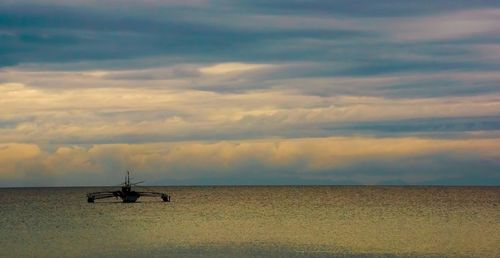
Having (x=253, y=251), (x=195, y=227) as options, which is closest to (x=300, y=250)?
(x=253, y=251)

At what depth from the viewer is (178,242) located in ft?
260

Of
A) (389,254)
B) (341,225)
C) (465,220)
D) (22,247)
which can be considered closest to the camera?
(389,254)

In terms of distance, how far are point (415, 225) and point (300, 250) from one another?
3927cm

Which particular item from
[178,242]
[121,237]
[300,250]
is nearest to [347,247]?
[300,250]

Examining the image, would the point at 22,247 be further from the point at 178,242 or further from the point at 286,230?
the point at 286,230

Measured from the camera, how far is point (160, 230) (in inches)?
3757

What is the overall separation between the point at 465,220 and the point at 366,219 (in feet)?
47.7

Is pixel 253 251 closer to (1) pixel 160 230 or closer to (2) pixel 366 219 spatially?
(1) pixel 160 230

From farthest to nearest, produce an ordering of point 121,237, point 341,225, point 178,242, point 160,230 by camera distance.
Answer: point 341,225 < point 160,230 < point 121,237 < point 178,242

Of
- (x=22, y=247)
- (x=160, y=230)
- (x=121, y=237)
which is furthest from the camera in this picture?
(x=160, y=230)

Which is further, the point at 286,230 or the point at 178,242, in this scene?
the point at 286,230

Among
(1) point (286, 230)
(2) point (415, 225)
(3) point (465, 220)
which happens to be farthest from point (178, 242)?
(3) point (465, 220)

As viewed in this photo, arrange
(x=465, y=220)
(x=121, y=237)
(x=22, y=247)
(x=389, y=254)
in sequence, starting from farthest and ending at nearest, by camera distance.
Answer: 1. (x=465, y=220)
2. (x=121, y=237)
3. (x=22, y=247)
4. (x=389, y=254)

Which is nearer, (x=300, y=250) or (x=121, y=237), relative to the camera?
(x=300, y=250)
